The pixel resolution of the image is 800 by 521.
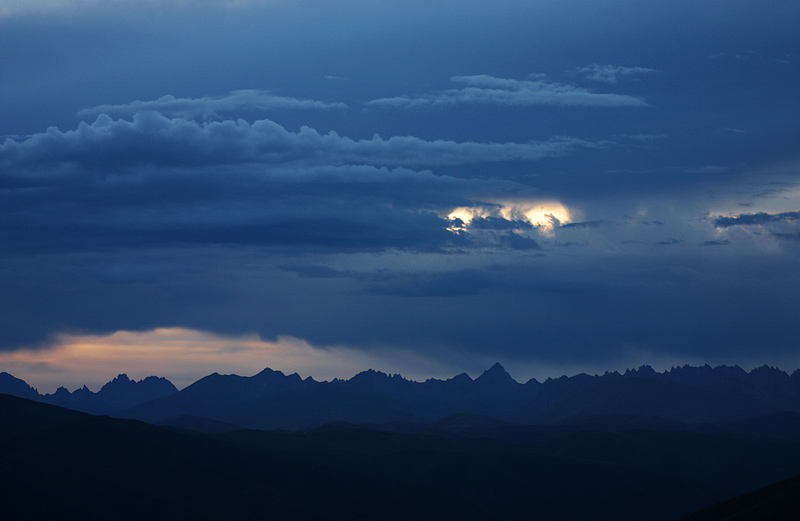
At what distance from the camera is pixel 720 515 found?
19550 centimetres

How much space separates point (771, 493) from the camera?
196 metres

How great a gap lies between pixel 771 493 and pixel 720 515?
42.6 ft
